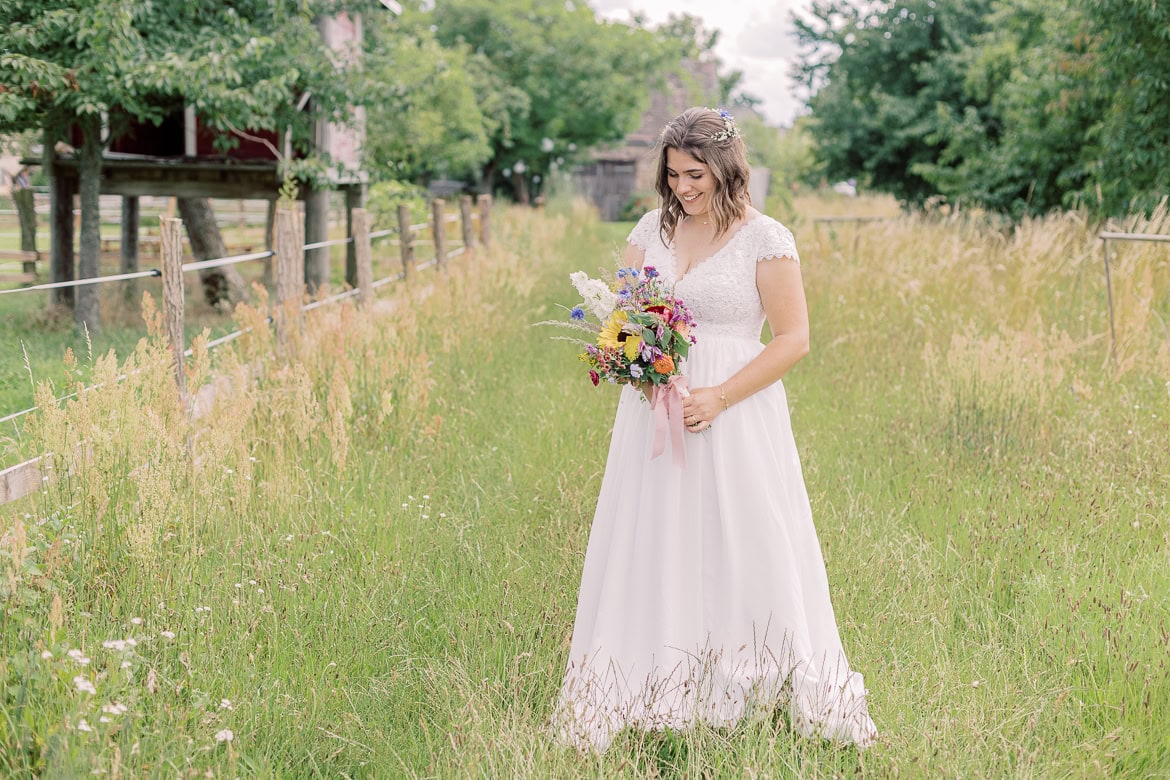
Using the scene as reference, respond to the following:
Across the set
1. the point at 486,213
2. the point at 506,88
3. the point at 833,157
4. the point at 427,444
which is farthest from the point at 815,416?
the point at 506,88

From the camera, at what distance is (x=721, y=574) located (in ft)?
10.3

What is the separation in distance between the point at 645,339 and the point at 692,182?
1.68ft

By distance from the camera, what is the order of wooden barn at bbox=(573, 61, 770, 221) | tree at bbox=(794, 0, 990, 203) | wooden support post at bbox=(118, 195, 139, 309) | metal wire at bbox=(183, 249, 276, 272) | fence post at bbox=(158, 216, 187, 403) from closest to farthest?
fence post at bbox=(158, 216, 187, 403) → metal wire at bbox=(183, 249, 276, 272) → wooden support post at bbox=(118, 195, 139, 309) → tree at bbox=(794, 0, 990, 203) → wooden barn at bbox=(573, 61, 770, 221)

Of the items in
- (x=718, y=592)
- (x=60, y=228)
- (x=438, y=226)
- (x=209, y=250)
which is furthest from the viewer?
(x=209, y=250)

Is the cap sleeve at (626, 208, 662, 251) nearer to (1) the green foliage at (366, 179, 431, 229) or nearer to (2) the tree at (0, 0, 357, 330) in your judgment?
(2) the tree at (0, 0, 357, 330)

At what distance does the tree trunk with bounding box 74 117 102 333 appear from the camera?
10312 mm

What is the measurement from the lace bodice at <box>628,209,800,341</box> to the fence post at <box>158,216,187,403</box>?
322 centimetres

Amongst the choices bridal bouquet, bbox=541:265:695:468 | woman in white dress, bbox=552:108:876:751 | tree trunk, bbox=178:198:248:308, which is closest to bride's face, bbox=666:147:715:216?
woman in white dress, bbox=552:108:876:751

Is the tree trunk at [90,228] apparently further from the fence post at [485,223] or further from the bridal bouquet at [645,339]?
the bridal bouquet at [645,339]

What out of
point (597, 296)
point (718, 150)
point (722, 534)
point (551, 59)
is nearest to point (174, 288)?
point (597, 296)

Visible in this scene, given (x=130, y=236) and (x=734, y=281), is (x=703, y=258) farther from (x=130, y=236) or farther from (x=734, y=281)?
(x=130, y=236)

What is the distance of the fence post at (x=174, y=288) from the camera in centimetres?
543

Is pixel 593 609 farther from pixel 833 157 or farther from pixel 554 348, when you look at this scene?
pixel 833 157

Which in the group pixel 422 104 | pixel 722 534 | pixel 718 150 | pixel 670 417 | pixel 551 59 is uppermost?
pixel 551 59
